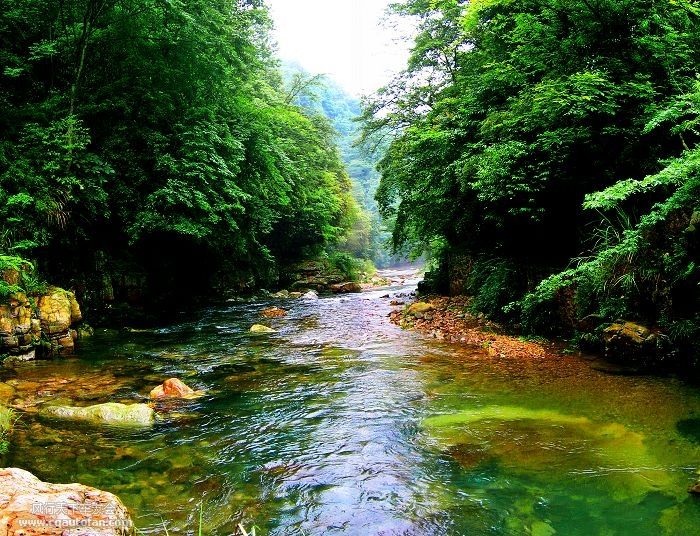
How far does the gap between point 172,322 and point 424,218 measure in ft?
26.6

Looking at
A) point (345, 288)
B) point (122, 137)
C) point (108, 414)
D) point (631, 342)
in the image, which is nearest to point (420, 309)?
point (631, 342)

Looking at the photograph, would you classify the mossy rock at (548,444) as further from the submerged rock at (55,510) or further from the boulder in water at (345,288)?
the boulder in water at (345,288)

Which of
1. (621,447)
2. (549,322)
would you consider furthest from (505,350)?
(621,447)

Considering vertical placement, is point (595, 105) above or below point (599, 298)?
above

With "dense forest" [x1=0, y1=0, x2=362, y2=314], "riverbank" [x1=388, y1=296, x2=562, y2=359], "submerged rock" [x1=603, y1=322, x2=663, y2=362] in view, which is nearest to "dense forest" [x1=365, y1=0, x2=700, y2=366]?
"submerged rock" [x1=603, y1=322, x2=663, y2=362]

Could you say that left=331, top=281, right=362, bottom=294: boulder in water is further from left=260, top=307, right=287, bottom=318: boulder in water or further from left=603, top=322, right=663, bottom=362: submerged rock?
left=603, top=322, right=663, bottom=362: submerged rock

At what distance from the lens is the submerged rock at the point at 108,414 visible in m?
4.92

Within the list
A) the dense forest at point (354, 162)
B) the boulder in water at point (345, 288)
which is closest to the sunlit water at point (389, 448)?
the dense forest at point (354, 162)

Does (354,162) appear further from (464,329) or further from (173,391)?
(173,391)

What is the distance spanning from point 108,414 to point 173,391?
1.06 meters

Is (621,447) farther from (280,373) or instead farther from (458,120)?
(458,120)

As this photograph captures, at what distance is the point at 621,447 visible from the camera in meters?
3.85

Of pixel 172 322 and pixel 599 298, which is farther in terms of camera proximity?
pixel 172 322

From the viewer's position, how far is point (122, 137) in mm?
11609
